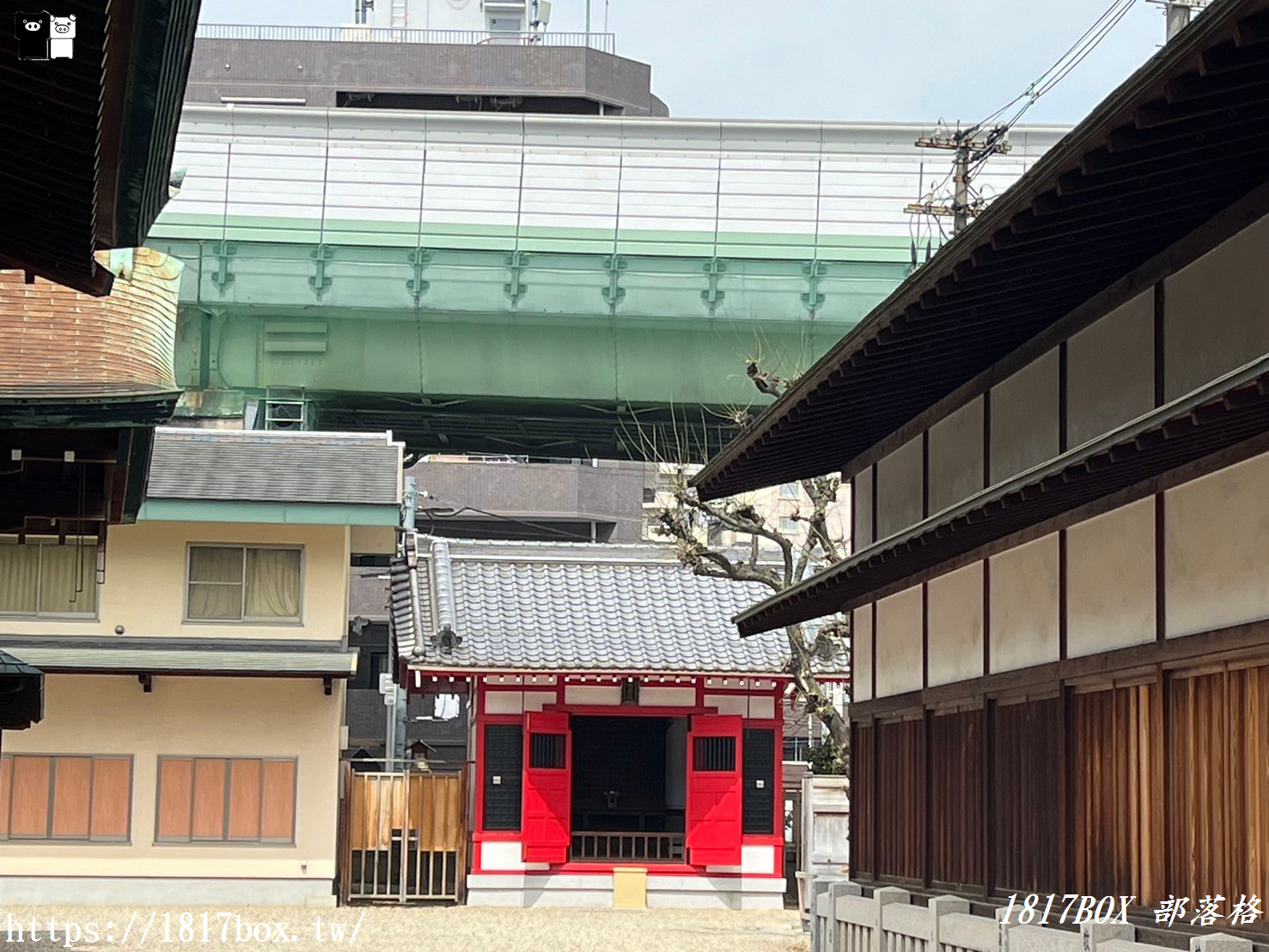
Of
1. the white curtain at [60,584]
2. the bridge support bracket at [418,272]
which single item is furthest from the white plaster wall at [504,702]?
the bridge support bracket at [418,272]

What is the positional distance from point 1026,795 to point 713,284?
75.6ft

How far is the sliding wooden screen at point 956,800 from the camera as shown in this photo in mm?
14117

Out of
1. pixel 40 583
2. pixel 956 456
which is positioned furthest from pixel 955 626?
pixel 40 583

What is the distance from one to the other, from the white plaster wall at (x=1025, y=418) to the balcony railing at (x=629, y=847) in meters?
17.1

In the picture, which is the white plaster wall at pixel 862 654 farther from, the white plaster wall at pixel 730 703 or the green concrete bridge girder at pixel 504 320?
the green concrete bridge girder at pixel 504 320

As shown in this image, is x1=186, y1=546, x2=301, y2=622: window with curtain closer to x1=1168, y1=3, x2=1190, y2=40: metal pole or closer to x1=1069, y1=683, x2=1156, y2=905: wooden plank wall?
x1=1168, y1=3, x2=1190, y2=40: metal pole

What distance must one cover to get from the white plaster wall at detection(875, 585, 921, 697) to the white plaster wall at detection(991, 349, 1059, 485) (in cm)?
259

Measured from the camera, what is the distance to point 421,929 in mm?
24656

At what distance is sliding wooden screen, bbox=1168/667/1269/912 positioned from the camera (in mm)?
9539

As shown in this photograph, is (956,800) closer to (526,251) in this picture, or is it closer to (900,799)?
(900,799)

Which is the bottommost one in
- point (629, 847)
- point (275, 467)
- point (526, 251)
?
point (629, 847)

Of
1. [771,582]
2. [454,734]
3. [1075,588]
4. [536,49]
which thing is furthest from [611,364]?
[536,49]

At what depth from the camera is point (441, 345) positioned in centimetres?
3569

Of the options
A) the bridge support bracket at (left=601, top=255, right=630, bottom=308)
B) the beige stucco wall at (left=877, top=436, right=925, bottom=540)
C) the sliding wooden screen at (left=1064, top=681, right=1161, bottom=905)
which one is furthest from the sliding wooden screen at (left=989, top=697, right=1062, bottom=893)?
the bridge support bracket at (left=601, top=255, right=630, bottom=308)
